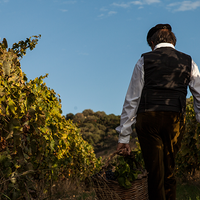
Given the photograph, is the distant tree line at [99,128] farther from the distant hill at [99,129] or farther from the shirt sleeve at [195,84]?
the shirt sleeve at [195,84]

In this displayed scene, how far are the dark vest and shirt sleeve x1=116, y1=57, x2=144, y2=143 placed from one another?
4 centimetres

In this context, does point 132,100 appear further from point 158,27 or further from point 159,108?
point 158,27

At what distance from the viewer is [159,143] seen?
2.26 metres

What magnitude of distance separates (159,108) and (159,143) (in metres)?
0.32

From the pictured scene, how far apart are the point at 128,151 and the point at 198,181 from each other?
4.01 m

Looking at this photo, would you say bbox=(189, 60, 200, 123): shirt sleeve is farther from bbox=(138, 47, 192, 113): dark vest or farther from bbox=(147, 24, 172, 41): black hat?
bbox=(147, 24, 172, 41): black hat

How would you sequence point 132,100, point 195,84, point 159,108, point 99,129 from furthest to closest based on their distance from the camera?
point 99,129 < point 195,84 < point 132,100 < point 159,108

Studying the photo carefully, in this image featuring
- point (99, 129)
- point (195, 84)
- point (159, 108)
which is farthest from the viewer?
point (99, 129)

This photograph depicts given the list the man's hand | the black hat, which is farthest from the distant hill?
the black hat

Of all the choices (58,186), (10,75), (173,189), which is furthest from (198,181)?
(10,75)

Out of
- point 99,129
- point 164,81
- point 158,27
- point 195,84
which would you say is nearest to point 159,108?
point 164,81

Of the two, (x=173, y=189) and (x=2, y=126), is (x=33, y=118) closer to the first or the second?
(x=2, y=126)

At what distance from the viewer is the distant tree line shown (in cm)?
2234

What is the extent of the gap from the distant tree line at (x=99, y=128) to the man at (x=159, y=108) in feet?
62.0
